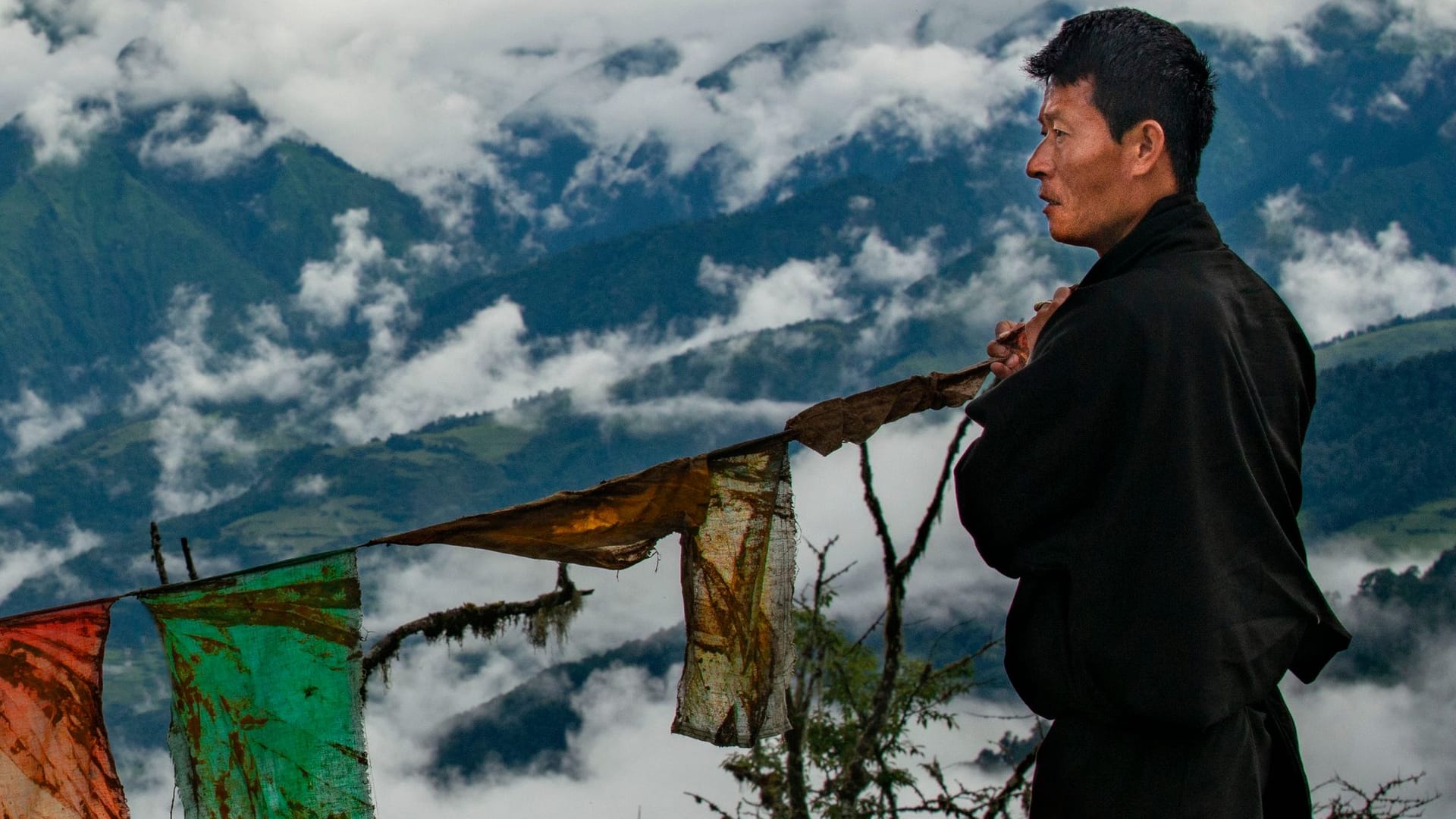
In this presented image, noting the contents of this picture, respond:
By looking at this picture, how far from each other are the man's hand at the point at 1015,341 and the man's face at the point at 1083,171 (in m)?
0.25

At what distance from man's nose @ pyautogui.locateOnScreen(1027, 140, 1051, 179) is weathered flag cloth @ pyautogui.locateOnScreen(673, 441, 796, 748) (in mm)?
2084

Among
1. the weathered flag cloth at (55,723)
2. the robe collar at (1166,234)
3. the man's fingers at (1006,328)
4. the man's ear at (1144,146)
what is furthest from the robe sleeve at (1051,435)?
the weathered flag cloth at (55,723)

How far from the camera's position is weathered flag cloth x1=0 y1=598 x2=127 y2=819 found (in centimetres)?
442

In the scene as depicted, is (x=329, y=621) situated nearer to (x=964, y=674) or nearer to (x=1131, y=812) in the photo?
(x=1131, y=812)

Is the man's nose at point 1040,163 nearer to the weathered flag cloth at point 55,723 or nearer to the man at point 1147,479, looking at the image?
the man at point 1147,479

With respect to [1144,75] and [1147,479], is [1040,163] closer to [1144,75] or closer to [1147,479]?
[1144,75]

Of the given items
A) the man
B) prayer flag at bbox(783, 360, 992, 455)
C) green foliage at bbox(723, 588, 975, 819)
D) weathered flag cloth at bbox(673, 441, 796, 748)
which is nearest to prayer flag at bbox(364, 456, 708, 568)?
weathered flag cloth at bbox(673, 441, 796, 748)

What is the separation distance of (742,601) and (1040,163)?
8.04 feet

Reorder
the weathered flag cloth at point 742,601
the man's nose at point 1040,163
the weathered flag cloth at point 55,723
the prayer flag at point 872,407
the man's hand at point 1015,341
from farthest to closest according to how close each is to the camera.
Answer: the weathered flag cloth at point 742,601, the prayer flag at point 872,407, the weathered flag cloth at point 55,723, the man's hand at point 1015,341, the man's nose at point 1040,163

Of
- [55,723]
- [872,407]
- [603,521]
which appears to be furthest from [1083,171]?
[55,723]

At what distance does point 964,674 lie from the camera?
20031mm

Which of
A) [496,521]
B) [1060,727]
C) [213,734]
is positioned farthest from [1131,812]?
[213,734]

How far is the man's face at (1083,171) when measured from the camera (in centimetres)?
265

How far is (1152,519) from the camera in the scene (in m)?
2.39
